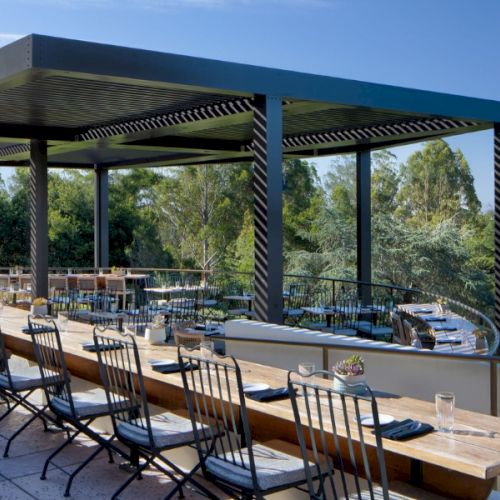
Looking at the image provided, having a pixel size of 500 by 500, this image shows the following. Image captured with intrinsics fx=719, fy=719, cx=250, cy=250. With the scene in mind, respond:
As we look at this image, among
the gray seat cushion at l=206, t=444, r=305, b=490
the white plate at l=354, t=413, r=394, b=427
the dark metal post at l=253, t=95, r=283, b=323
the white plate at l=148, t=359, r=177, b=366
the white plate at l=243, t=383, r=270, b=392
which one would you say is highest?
the dark metal post at l=253, t=95, r=283, b=323

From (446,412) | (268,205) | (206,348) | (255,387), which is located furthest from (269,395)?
(268,205)

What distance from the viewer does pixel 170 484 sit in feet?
14.5

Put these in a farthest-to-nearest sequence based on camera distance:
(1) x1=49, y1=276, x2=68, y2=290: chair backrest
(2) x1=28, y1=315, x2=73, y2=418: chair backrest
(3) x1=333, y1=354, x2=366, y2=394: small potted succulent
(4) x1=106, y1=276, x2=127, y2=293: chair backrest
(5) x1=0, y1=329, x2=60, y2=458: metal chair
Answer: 1. (1) x1=49, y1=276, x2=68, y2=290: chair backrest
2. (4) x1=106, y1=276, x2=127, y2=293: chair backrest
3. (5) x1=0, y1=329, x2=60, y2=458: metal chair
4. (2) x1=28, y1=315, x2=73, y2=418: chair backrest
5. (3) x1=333, y1=354, x2=366, y2=394: small potted succulent

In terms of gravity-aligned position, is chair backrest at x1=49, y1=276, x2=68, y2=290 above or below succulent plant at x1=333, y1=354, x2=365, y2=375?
above

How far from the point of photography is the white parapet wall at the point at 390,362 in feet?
14.9

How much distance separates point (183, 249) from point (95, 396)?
2304 cm

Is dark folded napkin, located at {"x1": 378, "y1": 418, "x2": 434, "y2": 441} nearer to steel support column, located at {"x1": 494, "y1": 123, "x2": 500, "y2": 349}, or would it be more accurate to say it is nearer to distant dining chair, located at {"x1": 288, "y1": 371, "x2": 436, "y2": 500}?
distant dining chair, located at {"x1": 288, "y1": 371, "x2": 436, "y2": 500}

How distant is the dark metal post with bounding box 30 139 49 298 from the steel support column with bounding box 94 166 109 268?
4.52 m

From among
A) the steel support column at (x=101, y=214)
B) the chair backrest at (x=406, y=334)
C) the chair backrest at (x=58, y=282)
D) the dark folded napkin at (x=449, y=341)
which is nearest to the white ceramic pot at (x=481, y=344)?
the dark folded napkin at (x=449, y=341)

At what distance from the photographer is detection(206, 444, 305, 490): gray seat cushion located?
3.22 m

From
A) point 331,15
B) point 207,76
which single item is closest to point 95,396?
point 207,76

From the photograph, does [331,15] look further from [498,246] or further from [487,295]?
[498,246]

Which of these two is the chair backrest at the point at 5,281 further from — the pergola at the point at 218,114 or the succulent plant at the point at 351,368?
the succulent plant at the point at 351,368

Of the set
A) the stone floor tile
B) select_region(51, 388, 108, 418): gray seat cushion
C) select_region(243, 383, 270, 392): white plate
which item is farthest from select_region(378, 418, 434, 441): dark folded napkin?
the stone floor tile
